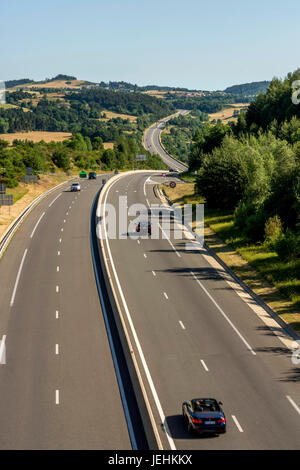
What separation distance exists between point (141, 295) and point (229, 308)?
6.89 m

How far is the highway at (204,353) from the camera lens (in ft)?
75.5

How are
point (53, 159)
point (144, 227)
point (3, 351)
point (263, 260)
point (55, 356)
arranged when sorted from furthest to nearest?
1. point (53, 159)
2. point (144, 227)
3. point (263, 260)
4. point (3, 351)
5. point (55, 356)

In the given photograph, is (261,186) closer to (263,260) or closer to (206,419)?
(263,260)

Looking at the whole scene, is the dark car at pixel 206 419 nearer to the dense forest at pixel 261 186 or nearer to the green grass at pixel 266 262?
the green grass at pixel 266 262

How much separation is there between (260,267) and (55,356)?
23.1 meters

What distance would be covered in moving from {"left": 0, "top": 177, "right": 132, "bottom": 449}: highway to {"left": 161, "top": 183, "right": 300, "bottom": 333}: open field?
41.9 feet

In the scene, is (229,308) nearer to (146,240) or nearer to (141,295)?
(141,295)

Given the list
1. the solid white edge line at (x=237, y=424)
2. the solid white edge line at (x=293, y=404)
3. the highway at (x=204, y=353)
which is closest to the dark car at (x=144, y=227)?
the highway at (x=204, y=353)

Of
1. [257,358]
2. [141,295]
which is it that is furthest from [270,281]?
[257,358]

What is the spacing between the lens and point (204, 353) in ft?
102

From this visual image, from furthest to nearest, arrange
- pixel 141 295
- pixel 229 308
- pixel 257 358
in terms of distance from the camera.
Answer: pixel 141 295 < pixel 229 308 < pixel 257 358

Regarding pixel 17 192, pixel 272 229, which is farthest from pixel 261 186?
pixel 17 192

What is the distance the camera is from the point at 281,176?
2188 inches

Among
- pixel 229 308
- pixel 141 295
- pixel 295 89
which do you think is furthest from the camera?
pixel 295 89
